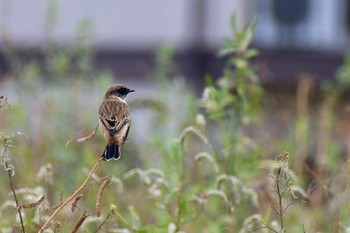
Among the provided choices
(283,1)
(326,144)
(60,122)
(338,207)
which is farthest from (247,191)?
(283,1)

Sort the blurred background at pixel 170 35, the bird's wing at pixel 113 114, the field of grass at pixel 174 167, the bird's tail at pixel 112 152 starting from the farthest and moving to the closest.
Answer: the blurred background at pixel 170 35, the field of grass at pixel 174 167, the bird's wing at pixel 113 114, the bird's tail at pixel 112 152

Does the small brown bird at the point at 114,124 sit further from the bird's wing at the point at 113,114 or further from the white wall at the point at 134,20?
the white wall at the point at 134,20

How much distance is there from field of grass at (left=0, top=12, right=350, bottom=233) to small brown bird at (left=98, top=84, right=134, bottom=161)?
50 mm

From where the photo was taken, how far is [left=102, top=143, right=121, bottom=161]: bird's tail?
266cm

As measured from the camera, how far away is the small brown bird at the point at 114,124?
274 centimetres

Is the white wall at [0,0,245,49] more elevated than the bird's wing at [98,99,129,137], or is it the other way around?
the white wall at [0,0,245,49]

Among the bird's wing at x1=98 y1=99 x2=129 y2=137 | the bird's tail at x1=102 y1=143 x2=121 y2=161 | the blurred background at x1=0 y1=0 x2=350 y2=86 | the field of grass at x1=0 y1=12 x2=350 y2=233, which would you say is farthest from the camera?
the blurred background at x1=0 y1=0 x2=350 y2=86

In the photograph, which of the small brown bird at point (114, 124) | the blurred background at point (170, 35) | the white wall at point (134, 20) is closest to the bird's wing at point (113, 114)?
the small brown bird at point (114, 124)

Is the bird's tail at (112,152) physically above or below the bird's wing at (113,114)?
below

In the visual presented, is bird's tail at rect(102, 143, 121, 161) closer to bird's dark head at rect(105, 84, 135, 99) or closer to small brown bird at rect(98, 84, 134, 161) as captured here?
small brown bird at rect(98, 84, 134, 161)

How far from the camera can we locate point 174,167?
4242 millimetres

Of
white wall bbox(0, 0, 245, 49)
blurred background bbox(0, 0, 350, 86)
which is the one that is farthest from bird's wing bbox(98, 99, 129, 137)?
white wall bbox(0, 0, 245, 49)

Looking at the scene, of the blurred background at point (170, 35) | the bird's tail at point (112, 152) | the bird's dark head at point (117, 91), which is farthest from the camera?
the blurred background at point (170, 35)

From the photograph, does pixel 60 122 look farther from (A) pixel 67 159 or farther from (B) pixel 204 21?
(B) pixel 204 21
